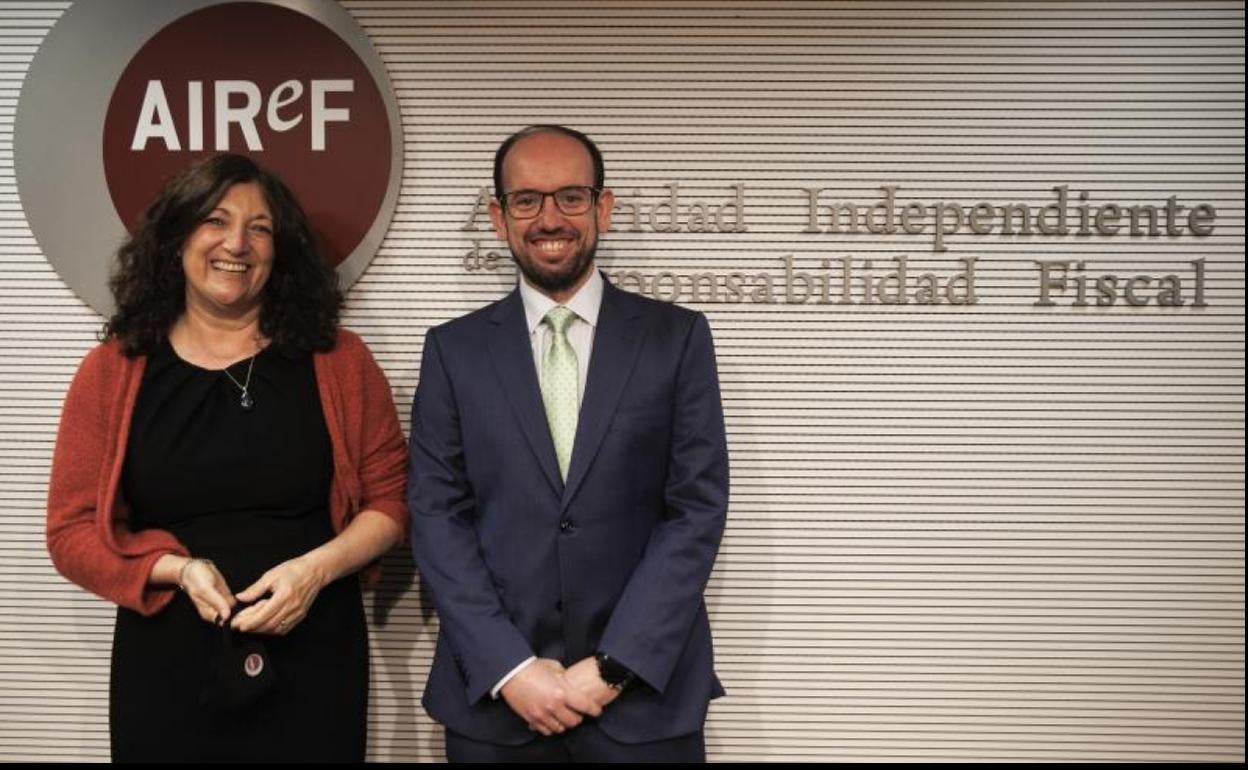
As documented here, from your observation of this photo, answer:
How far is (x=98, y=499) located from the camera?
252 centimetres

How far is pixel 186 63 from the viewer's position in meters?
3.07

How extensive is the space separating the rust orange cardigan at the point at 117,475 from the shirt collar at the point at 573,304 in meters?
0.55

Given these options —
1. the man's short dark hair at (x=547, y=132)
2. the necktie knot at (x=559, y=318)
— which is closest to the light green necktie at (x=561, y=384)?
the necktie knot at (x=559, y=318)

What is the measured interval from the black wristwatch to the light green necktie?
1.47ft

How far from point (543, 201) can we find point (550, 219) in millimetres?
53

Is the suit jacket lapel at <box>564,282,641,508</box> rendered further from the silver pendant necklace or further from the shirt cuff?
the silver pendant necklace

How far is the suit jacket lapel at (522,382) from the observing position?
2.37 meters

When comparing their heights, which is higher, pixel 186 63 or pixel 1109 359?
pixel 186 63

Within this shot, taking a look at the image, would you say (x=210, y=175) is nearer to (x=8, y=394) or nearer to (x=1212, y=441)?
(x=8, y=394)

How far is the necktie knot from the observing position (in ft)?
8.18

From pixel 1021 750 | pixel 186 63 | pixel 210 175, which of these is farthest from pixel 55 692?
pixel 1021 750

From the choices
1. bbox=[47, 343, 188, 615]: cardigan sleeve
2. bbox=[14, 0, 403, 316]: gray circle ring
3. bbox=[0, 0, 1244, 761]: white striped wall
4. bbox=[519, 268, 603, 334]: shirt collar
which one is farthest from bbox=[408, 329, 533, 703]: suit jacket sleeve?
bbox=[14, 0, 403, 316]: gray circle ring

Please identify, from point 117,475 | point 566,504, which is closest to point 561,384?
point 566,504

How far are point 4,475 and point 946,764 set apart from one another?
130 inches
